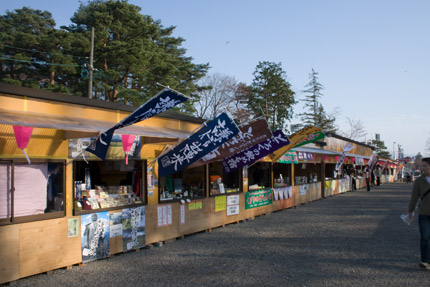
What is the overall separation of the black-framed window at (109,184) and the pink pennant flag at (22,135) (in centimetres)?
168

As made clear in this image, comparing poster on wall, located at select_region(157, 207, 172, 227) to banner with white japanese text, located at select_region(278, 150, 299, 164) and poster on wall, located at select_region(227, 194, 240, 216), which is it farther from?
banner with white japanese text, located at select_region(278, 150, 299, 164)

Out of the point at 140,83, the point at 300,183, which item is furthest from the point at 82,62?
the point at 300,183

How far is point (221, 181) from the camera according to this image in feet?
38.2

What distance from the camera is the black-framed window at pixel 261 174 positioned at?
14245mm

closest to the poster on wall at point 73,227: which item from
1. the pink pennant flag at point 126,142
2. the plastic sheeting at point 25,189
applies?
the plastic sheeting at point 25,189

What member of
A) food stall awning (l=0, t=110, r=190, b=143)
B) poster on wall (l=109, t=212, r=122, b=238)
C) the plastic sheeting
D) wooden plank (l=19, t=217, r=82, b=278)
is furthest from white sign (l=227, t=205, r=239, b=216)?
the plastic sheeting

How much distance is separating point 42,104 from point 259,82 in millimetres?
40258

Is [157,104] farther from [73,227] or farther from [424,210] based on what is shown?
[424,210]

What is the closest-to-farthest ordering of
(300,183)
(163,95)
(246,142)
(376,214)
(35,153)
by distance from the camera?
(163,95), (35,153), (246,142), (376,214), (300,183)

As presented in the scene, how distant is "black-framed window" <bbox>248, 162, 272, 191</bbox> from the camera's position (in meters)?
14.2

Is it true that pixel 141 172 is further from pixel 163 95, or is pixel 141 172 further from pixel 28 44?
pixel 28 44

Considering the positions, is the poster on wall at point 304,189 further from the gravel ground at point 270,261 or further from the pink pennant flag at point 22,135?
the pink pennant flag at point 22,135

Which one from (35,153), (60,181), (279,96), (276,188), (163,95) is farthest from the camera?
(279,96)

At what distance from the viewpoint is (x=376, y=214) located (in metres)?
13.8
